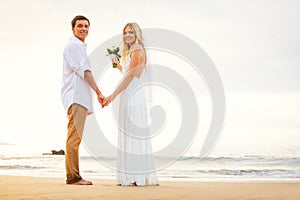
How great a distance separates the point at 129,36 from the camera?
4715 millimetres

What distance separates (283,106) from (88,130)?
8731 millimetres

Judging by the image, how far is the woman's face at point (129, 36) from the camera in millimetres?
4703

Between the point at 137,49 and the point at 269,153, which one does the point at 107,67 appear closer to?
the point at 137,49

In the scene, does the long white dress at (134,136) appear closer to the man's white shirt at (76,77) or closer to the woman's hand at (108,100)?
the woman's hand at (108,100)

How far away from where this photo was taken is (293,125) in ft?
42.6

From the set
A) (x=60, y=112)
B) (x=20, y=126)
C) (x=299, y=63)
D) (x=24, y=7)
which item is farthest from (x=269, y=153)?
(x=24, y=7)

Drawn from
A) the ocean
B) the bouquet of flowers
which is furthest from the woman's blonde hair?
the ocean

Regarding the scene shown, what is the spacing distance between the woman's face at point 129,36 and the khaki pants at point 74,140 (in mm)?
830

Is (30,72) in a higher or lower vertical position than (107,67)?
higher

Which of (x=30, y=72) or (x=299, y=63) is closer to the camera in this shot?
(x=30, y=72)

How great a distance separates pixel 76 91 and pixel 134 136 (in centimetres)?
75

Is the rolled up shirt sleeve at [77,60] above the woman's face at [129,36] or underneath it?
underneath

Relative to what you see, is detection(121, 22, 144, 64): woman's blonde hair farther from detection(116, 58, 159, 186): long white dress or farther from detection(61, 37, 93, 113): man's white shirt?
detection(61, 37, 93, 113): man's white shirt

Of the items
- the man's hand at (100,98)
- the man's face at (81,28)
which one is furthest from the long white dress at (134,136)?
the man's face at (81,28)
